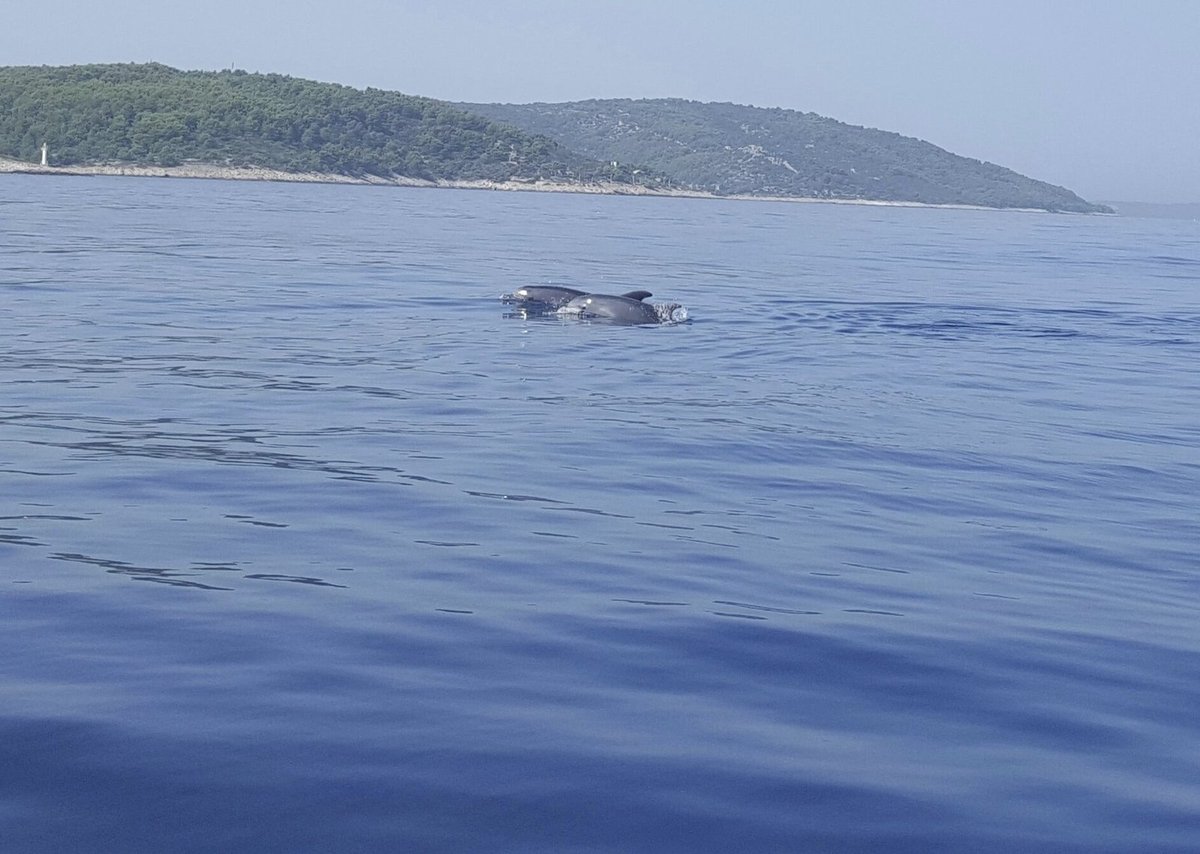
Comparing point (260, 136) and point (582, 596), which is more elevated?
point (260, 136)

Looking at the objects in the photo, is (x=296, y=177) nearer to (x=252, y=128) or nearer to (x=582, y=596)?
(x=252, y=128)

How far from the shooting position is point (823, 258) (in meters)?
46.8

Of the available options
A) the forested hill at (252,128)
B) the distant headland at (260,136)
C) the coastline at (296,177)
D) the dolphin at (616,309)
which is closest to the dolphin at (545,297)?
the dolphin at (616,309)

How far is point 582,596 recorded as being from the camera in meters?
8.59

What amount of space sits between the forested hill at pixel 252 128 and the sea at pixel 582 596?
106m

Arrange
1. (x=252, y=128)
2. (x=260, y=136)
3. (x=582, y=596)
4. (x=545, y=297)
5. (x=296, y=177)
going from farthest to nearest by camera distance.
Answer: (x=252, y=128) < (x=260, y=136) < (x=296, y=177) < (x=545, y=297) < (x=582, y=596)

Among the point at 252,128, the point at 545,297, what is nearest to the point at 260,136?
the point at 252,128

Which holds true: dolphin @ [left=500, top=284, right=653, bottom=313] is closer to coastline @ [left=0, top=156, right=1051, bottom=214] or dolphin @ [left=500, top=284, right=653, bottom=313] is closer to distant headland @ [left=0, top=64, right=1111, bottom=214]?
coastline @ [left=0, top=156, right=1051, bottom=214]

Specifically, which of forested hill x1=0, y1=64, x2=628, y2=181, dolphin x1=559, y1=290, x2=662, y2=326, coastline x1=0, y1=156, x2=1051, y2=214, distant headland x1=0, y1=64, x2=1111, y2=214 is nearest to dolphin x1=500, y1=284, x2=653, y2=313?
dolphin x1=559, y1=290, x2=662, y2=326

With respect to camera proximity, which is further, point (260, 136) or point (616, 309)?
point (260, 136)

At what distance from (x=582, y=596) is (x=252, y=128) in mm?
137765

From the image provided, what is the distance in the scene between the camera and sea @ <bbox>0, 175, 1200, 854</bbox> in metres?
5.66

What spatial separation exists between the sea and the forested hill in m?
106

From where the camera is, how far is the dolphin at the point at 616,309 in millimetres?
24312
